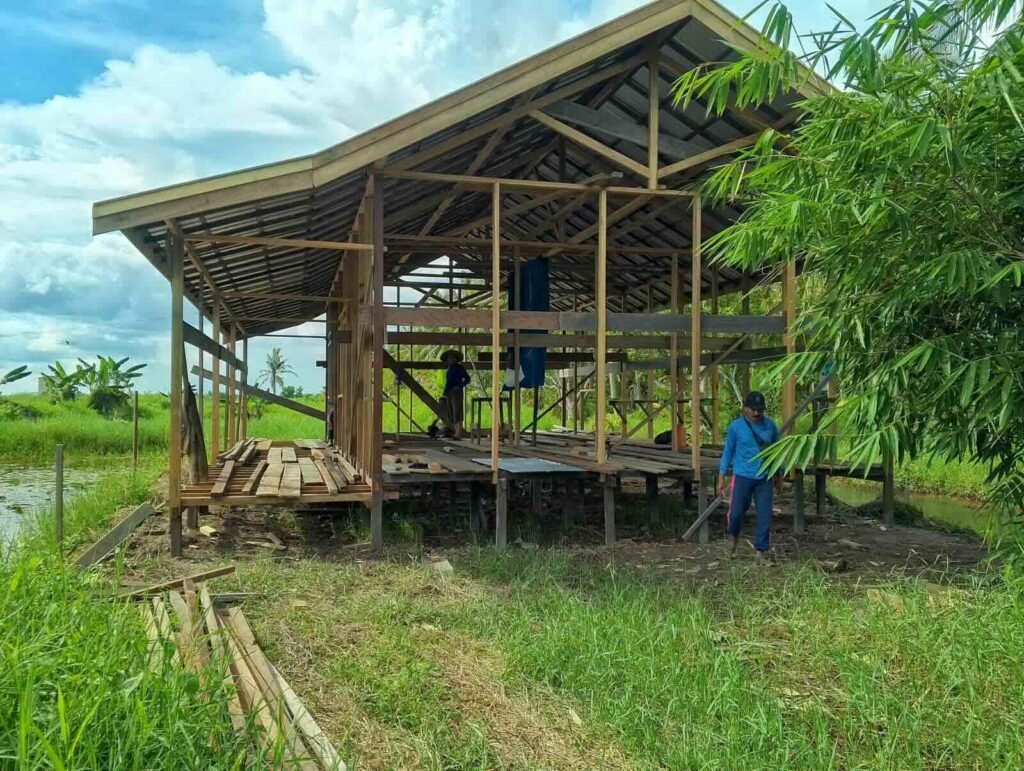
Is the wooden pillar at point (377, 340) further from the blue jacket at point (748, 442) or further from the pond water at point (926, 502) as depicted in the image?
the pond water at point (926, 502)

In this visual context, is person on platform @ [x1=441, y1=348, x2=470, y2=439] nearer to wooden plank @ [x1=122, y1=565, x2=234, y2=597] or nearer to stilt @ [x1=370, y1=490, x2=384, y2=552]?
stilt @ [x1=370, y1=490, x2=384, y2=552]

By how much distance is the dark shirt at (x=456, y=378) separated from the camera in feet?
43.2

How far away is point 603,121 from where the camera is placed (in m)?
8.36

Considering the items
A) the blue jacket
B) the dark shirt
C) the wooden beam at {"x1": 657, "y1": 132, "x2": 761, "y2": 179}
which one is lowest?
the blue jacket

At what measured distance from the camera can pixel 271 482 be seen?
8547 mm

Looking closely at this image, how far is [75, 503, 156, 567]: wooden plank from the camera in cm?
672

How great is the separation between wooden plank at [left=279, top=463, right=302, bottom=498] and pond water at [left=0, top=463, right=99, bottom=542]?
307 cm

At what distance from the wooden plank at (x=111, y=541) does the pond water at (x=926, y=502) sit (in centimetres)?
988

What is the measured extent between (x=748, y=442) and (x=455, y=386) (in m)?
6.70

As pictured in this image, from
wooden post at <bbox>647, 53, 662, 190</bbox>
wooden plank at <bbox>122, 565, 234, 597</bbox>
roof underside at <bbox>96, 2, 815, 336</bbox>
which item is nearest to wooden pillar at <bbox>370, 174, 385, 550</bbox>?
roof underside at <bbox>96, 2, 815, 336</bbox>

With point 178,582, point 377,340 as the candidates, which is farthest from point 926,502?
point 178,582

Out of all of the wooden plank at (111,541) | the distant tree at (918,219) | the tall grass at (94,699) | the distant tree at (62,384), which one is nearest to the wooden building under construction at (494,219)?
the wooden plank at (111,541)

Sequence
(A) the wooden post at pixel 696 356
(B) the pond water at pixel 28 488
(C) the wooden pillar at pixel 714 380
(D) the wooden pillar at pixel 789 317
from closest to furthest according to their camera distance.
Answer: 1. (A) the wooden post at pixel 696 356
2. (D) the wooden pillar at pixel 789 317
3. (B) the pond water at pixel 28 488
4. (C) the wooden pillar at pixel 714 380

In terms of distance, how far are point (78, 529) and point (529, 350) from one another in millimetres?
6062
